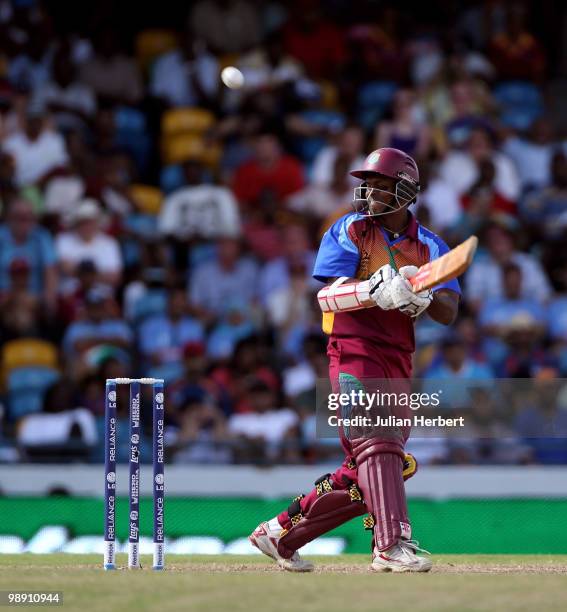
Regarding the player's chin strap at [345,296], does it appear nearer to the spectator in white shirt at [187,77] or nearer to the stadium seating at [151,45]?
the spectator in white shirt at [187,77]

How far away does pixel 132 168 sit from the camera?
52.0 ft

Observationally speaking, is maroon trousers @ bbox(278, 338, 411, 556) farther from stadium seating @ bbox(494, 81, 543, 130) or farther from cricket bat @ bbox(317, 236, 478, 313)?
stadium seating @ bbox(494, 81, 543, 130)

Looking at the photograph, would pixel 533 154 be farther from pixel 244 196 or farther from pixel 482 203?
pixel 244 196

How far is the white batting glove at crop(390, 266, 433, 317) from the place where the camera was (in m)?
6.88

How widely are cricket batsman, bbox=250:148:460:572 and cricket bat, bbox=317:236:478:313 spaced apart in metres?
0.02

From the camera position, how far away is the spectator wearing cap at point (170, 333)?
1348cm

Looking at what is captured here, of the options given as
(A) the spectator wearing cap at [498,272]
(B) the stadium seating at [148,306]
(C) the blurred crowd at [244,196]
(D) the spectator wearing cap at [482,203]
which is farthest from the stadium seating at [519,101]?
(B) the stadium seating at [148,306]

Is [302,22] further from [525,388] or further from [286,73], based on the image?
[525,388]

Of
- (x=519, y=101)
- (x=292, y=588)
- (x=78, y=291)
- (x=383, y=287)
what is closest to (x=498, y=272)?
(x=519, y=101)

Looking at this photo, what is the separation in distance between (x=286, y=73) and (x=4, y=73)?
3.12m

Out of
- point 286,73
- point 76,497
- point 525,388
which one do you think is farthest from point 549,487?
point 286,73

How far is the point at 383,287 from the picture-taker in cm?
692

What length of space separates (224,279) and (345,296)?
7.26 meters

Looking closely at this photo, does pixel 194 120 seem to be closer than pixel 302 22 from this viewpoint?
Yes
